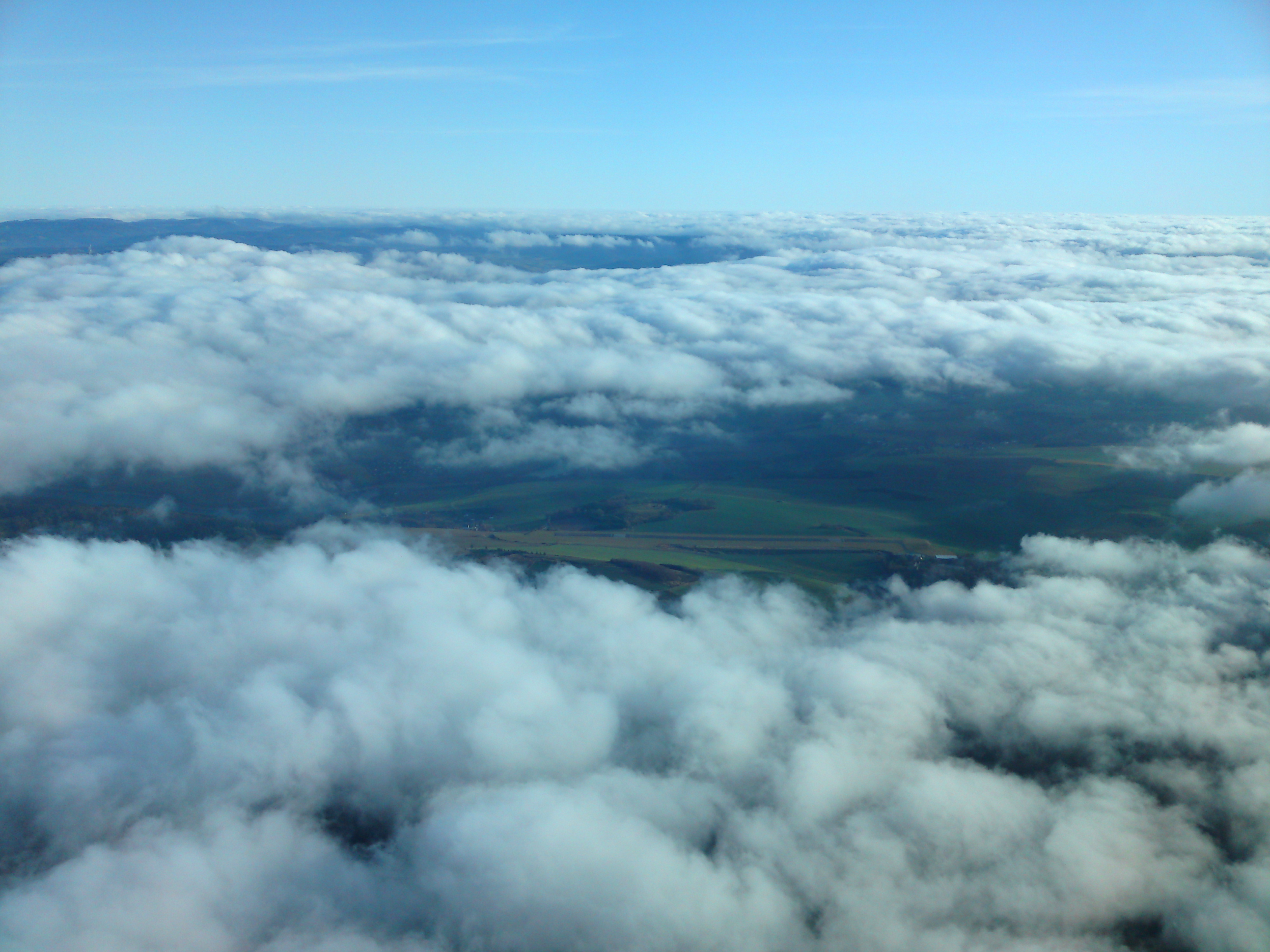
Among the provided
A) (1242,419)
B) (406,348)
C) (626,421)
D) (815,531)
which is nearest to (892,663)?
(815,531)

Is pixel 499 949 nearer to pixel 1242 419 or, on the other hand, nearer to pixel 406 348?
pixel 1242 419

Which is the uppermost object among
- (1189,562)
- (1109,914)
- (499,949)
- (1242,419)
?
(1242,419)

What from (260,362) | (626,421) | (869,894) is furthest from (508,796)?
(260,362)

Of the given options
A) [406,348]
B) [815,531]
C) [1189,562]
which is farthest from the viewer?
[406,348]

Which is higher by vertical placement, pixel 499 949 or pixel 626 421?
pixel 626 421

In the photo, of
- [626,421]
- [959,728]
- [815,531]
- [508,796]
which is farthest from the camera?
[626,421]

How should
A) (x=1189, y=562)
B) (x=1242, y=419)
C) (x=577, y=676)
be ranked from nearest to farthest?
(x=577, y=676) < (x=1189, y=562) < (x=1242, y=419)

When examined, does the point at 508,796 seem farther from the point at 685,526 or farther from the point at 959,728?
the point at 685,526

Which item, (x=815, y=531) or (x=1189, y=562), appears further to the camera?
(x=815, y=531)

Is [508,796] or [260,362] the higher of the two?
[260,362]
